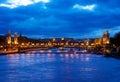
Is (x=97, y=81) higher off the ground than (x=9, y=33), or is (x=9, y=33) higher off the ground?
(x=9, y=33)

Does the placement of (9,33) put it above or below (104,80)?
above

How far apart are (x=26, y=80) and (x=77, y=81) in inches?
162

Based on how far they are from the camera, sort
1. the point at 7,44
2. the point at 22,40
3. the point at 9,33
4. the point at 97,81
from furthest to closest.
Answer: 1. the point at 22,40
2. the point at 9,33
3. the point at 7,44
4. the point at 97,81

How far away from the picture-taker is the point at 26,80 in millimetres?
37469

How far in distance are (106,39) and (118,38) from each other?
49373mm

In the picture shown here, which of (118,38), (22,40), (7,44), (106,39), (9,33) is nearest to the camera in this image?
(118,38)

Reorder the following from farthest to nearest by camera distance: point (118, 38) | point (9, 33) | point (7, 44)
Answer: point (9, 33), point (7, 44), point (118, 38)

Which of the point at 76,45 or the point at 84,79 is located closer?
the point at 84,79

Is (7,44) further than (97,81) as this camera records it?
Yes

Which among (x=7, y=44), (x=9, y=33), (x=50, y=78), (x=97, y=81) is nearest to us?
(x=97, y=81)

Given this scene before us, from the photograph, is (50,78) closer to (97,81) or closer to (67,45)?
(97,81)

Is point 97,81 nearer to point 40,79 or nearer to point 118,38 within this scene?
point 40,79

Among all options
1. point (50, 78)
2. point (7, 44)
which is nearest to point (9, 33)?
point (7, 44)

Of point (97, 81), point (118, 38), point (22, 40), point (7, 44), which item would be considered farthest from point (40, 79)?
point (22, 40)
